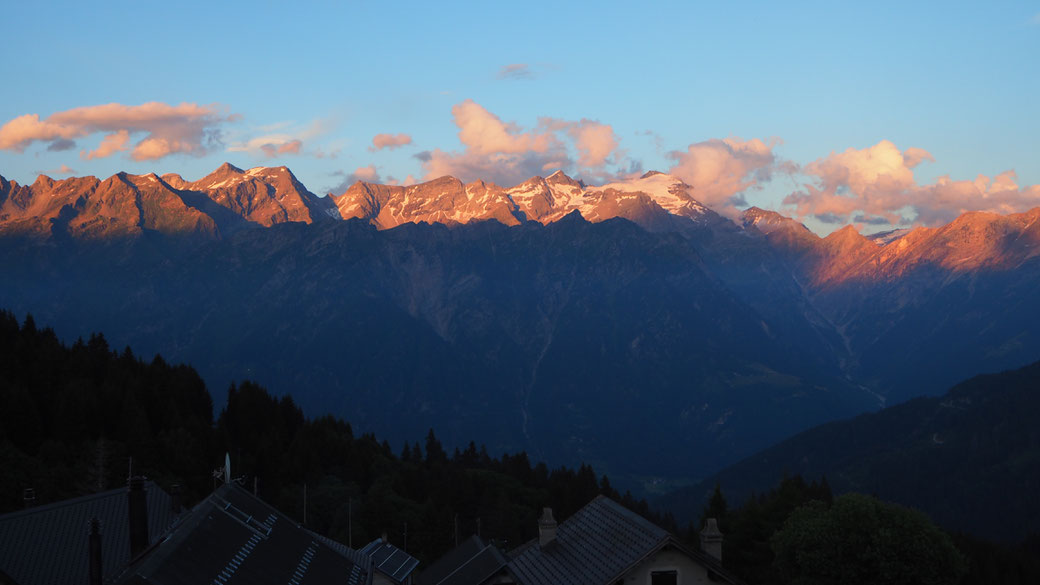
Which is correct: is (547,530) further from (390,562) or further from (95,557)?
(390,562)

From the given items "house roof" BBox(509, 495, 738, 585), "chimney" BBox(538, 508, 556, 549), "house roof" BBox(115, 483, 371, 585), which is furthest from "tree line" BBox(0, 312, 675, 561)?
"house roof" BBox(509, 495, 738, 585)

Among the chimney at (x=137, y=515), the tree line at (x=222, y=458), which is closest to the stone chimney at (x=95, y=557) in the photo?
the chimney at (x=137, y=515)

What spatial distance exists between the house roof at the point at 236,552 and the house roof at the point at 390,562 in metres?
16.0

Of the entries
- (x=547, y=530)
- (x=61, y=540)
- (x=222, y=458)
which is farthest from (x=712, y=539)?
(x=222, y=458)

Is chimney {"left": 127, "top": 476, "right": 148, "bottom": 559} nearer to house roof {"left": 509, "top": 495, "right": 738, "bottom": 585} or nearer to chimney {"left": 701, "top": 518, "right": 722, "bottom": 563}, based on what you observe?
house roof {"left": 509, "top": 495, "right": 738, "bottom": 585}

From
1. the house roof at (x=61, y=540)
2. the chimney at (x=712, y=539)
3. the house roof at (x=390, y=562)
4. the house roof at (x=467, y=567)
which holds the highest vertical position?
the house roof at (x=61, y=540)

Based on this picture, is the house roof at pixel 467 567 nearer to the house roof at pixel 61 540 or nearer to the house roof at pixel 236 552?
the house roof at pixel 236 552

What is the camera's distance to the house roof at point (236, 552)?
34031mm

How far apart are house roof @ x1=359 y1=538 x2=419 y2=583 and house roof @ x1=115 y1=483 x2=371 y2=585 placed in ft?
52.4

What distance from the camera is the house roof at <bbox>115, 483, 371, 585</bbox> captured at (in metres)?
34.0

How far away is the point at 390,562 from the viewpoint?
75.8m

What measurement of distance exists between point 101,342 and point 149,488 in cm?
11946

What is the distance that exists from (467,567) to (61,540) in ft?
64.1

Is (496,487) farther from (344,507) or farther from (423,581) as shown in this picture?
(423,581)
